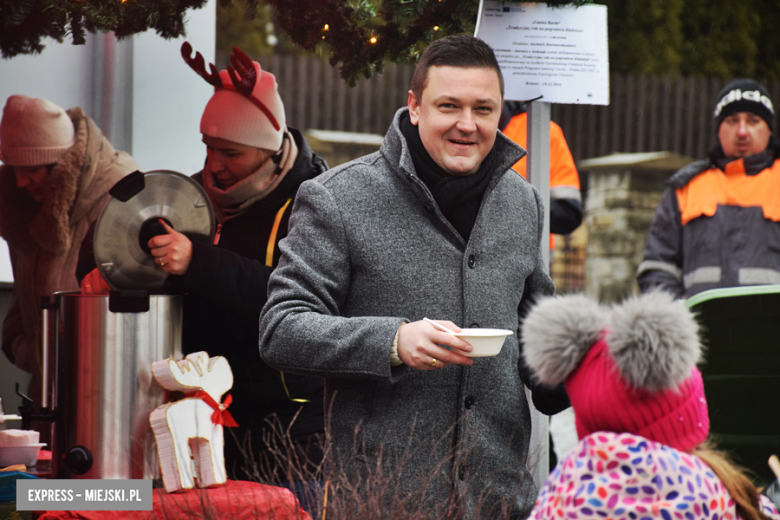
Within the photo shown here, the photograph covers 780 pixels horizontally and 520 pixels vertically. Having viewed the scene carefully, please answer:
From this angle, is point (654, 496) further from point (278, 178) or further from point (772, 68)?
point (772, 68)

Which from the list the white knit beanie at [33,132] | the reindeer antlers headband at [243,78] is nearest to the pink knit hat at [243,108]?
the reindeer antlers headband at [243,78]

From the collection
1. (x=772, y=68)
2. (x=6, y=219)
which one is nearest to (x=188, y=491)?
(x=6, y=219)

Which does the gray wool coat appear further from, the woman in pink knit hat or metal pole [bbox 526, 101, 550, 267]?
the woman in pink knit hat

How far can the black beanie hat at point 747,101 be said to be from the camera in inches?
173

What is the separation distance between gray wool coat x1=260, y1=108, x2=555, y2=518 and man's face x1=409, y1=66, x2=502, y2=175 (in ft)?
0.28

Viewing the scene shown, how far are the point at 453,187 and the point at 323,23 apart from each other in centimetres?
119

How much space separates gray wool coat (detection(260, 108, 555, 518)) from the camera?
5.61ft

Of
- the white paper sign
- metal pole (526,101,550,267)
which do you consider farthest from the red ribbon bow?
the white paper sign

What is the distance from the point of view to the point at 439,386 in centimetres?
178

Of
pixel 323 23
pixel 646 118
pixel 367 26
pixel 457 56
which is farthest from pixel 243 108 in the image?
pixel 646 118

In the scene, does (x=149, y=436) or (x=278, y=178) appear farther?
(x=278, y=178)

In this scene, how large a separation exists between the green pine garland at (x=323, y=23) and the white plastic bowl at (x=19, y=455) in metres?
1.32

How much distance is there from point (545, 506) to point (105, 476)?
4.07 ft

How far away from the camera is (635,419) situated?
1163mm
